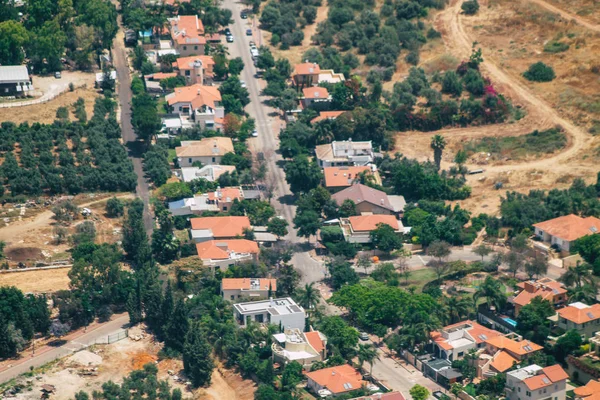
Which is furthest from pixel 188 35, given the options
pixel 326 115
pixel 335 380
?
pixel 335 380

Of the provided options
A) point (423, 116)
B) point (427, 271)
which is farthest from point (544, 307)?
point (423, 116)

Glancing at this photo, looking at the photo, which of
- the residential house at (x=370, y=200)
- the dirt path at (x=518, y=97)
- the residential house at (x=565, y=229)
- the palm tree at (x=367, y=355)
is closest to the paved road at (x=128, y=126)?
the residential house at (x=370, y=200)

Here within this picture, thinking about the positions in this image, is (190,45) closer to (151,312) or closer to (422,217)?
(422,217)

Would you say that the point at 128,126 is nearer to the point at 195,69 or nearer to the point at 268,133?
the point at 195,69

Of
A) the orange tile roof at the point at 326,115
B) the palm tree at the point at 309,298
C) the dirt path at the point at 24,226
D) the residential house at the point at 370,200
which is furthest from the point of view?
the orange tile roof at the point at 326,115

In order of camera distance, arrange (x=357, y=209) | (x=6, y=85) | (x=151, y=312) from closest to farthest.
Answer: (x=151, y=312) < (x=357, y=209) < (x=6, y=85)

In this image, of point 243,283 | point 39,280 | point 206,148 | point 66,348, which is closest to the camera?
point 66,348

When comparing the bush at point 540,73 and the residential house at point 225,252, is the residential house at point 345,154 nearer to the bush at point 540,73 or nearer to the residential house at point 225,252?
the residential house at point 225,252
